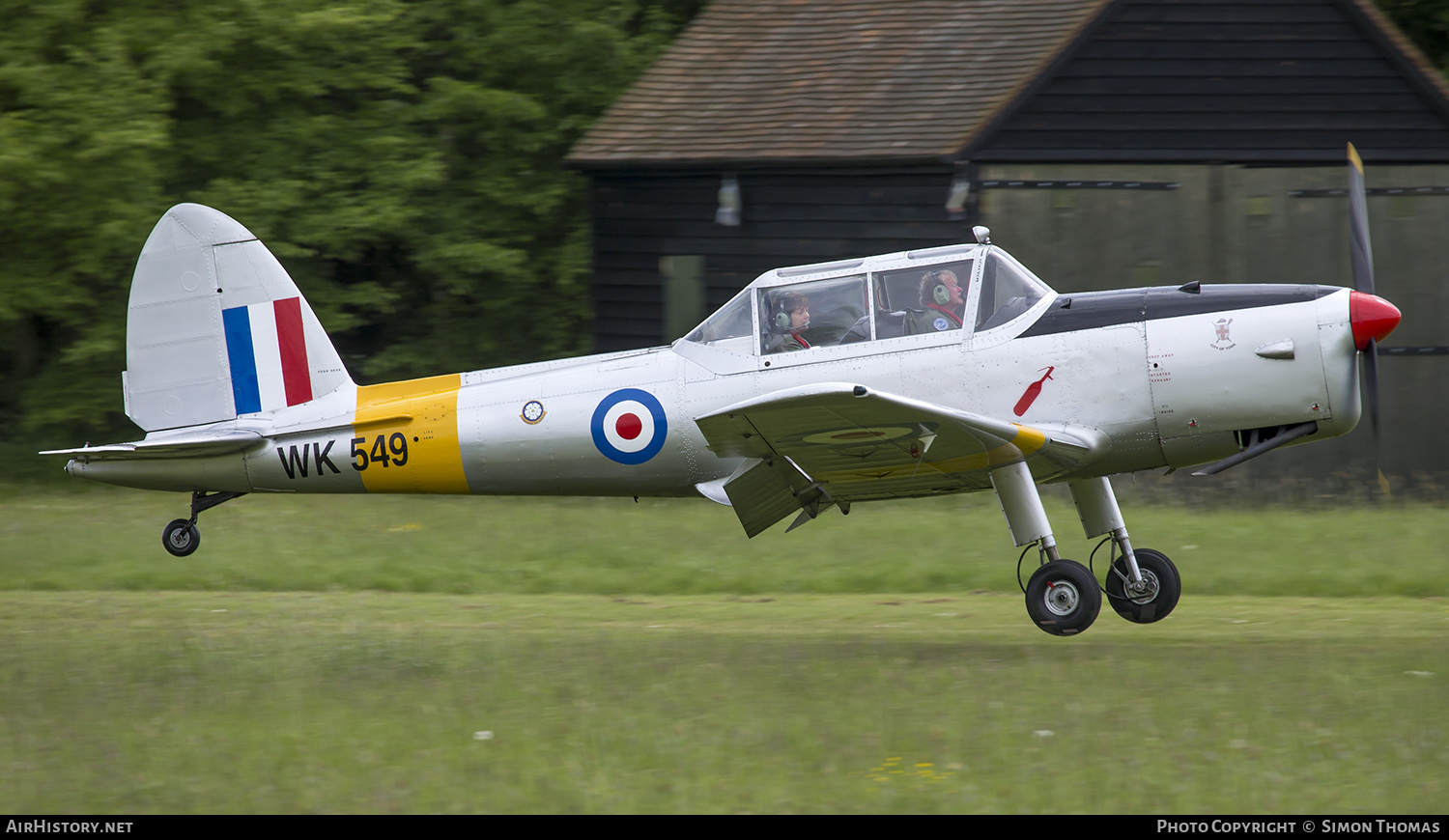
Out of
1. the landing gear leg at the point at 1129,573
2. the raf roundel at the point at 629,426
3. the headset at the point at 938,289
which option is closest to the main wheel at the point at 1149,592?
the landing gear leg at the point at 1129,573

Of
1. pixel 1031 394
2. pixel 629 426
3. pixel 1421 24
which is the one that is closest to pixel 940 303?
pixel 1031 394

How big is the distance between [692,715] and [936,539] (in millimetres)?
5554

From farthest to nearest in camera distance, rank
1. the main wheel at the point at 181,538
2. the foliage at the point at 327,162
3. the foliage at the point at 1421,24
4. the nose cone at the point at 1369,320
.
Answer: the foliage at the point at 1421,24 < the foliage at the point at 327,162 < the main wheel at the point at 181,538 < the nose cone at the point at 1369,320

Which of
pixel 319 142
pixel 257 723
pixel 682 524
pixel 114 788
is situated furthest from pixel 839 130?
pixel 114 788

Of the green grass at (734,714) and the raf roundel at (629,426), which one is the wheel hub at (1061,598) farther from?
the raf roundel at (629,426)

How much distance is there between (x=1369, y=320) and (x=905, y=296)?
2.47 m

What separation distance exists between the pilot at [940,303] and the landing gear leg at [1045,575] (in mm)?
889

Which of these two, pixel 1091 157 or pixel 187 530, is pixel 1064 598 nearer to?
pixel 187 530

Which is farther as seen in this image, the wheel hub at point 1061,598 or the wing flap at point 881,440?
the wheel hub at point 1061,598

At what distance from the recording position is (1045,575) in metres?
7.68

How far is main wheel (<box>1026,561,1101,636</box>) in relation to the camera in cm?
759

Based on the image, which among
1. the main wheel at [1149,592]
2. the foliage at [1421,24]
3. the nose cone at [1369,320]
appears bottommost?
the main wheel at [1149,592]

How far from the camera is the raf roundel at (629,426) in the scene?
27.5ft

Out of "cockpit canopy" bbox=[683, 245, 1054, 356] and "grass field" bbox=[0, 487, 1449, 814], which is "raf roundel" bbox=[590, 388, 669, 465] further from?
"grass field" bbox=[0, 487, 1449, 814]
